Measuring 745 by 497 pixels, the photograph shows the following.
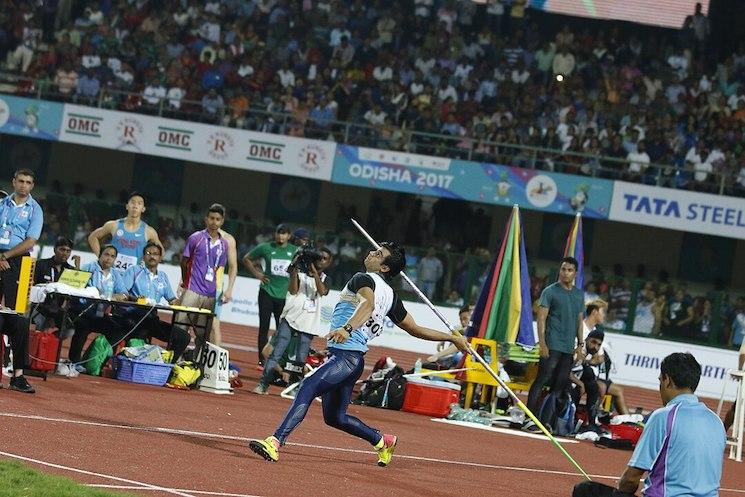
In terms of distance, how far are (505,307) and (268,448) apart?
323 inches

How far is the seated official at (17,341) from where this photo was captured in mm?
13234

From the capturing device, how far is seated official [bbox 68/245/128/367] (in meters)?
16.0

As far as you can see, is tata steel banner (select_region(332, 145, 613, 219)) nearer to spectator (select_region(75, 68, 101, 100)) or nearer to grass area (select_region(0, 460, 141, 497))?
spectator (select_region(75, 68, 101, 100))

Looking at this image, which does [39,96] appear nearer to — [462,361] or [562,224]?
[562,224]

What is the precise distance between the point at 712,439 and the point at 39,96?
27832 mm

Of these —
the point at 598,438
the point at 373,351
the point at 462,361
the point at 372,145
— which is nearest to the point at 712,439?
the point at 598,438

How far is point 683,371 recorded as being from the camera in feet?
24.0

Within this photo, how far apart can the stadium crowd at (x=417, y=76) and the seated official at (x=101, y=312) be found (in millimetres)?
15586

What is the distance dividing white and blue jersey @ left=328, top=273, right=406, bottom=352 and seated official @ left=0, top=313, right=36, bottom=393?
3.39 m

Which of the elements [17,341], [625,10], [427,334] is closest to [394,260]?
[427,334]

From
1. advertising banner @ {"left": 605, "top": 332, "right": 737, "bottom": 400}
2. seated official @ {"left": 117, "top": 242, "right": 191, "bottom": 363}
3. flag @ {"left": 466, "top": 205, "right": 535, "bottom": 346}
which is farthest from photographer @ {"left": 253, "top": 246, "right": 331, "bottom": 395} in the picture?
advertising banner @ {"left": 605, "top": 332, "right": 737, "bottom": 400}

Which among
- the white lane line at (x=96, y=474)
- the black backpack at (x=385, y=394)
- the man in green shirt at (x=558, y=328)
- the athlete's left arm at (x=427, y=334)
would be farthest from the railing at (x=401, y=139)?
the white lane line at (x=96, y=474)

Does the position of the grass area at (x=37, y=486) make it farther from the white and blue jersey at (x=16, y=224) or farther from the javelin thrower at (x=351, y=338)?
the white and blue jersey at (x=16, y=224)

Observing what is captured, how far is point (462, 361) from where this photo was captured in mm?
18812
